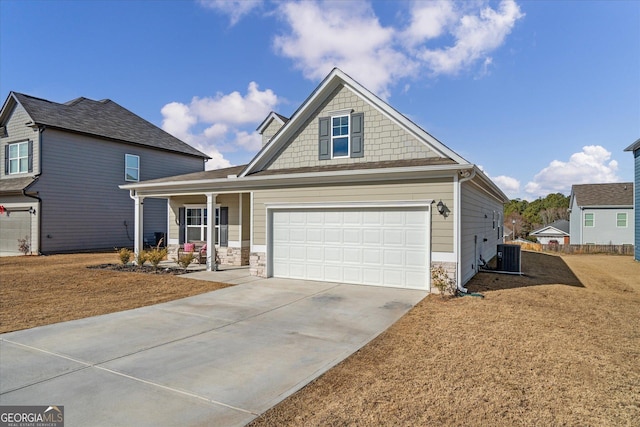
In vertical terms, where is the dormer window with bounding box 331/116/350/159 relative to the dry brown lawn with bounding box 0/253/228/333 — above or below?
above

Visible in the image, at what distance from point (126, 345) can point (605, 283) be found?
1430 centimetres

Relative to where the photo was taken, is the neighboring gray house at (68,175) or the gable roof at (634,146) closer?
the gable roof at (634,146)

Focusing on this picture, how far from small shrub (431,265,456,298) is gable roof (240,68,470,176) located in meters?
2.83

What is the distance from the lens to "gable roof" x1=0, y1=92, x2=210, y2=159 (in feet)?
63.8

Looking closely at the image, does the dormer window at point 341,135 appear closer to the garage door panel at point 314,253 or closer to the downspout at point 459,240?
the garage door panel at point 314,253

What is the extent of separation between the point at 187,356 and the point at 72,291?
675cm

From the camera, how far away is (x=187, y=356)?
200 inches

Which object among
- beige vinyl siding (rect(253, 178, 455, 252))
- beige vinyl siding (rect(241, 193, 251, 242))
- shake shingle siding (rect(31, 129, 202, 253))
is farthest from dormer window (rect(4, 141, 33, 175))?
beige vinyl siding (rect(253, 178, 455, 252))

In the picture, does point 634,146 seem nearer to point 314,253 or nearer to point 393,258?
point 393,258

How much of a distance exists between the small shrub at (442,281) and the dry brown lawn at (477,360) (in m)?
0.31

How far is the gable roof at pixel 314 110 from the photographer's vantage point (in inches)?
396

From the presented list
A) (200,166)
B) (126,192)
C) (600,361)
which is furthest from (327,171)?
(200,166)

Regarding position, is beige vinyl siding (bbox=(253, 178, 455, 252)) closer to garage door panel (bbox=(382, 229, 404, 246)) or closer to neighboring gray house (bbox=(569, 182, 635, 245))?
garage door panel (bbox=(382, 229, 404, 246))

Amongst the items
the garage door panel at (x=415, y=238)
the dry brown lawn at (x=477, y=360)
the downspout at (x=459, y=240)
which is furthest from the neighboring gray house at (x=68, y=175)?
the downspout at (x=459, y=240)
